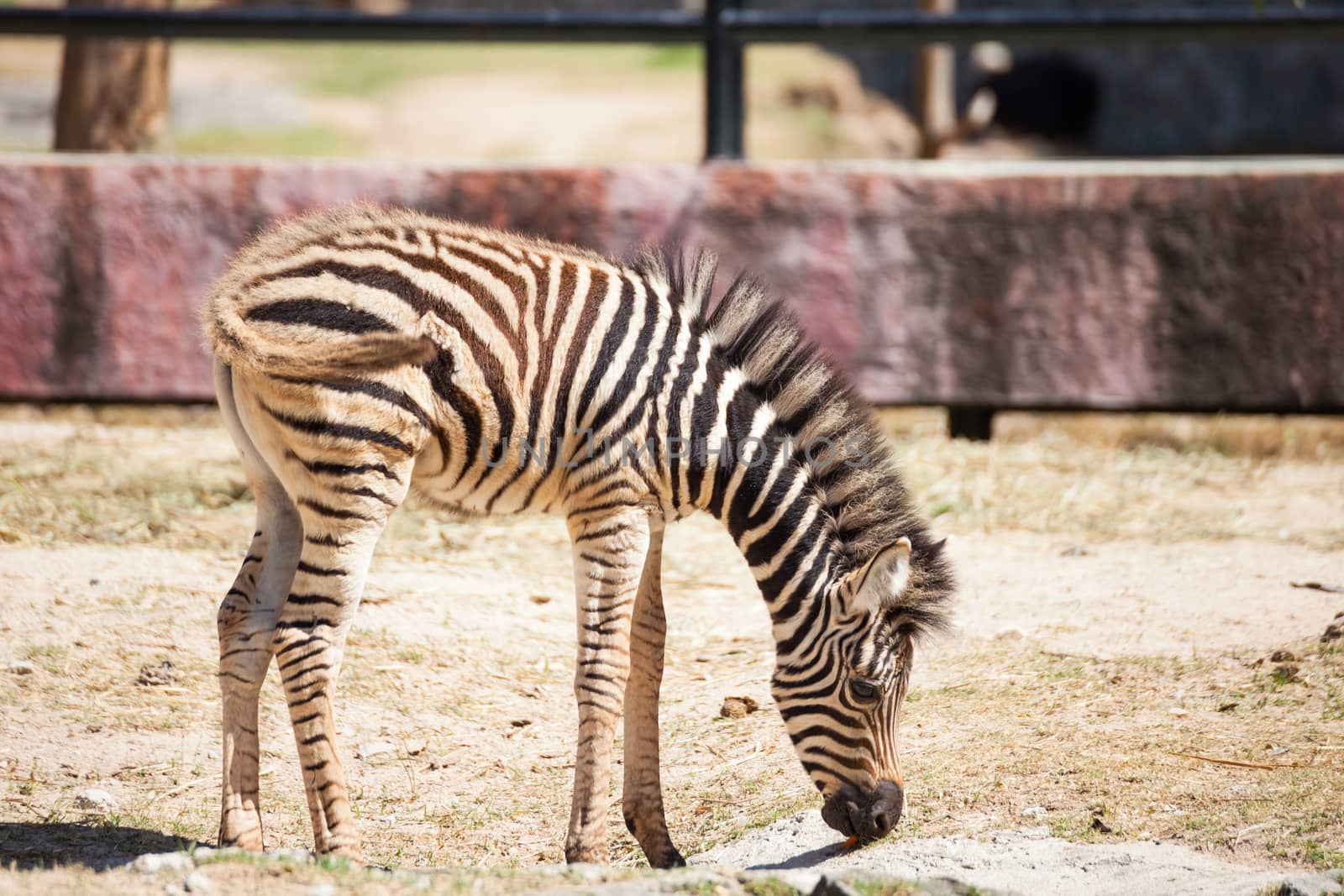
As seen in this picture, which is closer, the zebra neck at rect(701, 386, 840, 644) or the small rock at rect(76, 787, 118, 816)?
the zebra neck at rect(701, 386, 840, 644)

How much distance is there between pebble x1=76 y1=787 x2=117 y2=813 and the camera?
4285 millimetres

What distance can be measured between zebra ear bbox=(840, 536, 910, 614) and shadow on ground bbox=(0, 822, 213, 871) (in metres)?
2.06

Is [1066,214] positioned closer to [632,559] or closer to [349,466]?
[632,559]

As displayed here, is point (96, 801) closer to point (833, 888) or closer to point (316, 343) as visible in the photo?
point (316, 343)

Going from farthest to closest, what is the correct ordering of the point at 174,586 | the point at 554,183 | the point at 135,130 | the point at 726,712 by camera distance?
the point at 135,130 → the point at 554,183 → the point at 174,586 → the point at 726,712

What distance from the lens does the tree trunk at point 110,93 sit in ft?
28.9

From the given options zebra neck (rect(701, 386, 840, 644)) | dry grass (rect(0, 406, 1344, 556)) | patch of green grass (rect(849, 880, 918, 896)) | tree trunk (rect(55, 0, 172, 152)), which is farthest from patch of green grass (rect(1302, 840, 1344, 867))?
tree trunk (rect(55, 0, 172, 152))

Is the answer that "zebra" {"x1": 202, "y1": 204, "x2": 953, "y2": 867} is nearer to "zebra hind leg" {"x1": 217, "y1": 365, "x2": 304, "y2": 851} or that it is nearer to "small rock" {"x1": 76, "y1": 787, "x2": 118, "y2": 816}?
"zebra hind leg" {"x1": 217, "y1": 365, "x2": 304, "y2": 851}

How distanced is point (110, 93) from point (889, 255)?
5348 millimetres

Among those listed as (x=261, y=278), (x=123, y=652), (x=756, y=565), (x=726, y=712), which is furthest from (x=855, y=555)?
(x=123, y=652)

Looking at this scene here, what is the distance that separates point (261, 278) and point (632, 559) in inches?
56.4

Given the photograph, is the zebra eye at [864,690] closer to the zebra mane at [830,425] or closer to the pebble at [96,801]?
the zebra mane at [830,425]

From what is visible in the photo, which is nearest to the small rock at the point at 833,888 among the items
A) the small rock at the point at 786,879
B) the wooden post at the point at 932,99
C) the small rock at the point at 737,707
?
the small rock at the point at 786,879

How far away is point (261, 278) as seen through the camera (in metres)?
4.07
